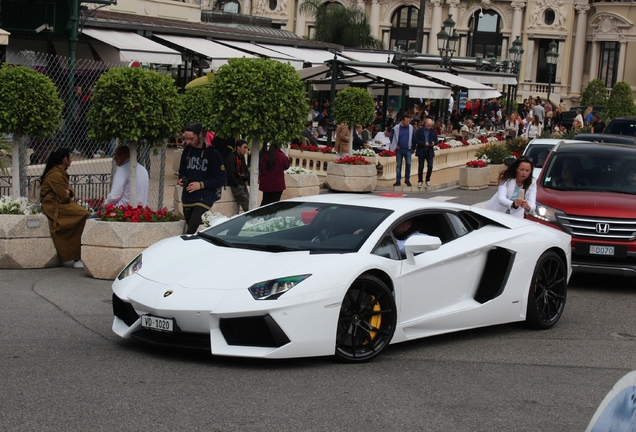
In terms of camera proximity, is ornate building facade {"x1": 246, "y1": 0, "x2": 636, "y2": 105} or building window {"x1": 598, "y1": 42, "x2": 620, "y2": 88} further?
building window {"x1": 598, "y1": 42, "x2": 620, "y2": 88}

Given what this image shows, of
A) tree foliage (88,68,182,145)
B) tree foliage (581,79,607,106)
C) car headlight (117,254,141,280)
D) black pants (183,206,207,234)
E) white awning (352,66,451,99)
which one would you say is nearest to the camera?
car headlight (117,254,141,280)

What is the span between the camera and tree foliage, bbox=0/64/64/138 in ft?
40.8

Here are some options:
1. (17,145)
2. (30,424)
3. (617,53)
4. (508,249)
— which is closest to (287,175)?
(17,145)

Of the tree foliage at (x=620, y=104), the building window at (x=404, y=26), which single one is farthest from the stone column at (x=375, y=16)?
the tree foliage at (x=620, y=104)

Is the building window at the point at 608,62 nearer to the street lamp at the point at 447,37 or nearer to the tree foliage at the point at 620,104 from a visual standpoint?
the tree foliage at the point at 620,104

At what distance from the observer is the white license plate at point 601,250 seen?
11836 millimetres

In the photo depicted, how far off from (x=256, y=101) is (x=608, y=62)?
272 feet

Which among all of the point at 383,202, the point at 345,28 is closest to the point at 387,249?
the point at 383,202

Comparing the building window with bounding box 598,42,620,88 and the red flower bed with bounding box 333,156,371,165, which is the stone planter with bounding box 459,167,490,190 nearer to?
the red flower bed with bounding box 333,156,371,165

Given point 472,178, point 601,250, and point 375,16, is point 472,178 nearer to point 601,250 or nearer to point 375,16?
point 601,250

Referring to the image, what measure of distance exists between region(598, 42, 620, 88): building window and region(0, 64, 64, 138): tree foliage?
273 ft

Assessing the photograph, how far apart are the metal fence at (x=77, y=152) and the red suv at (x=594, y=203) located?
5556mm

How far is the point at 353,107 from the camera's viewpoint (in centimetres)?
Answer: 2450

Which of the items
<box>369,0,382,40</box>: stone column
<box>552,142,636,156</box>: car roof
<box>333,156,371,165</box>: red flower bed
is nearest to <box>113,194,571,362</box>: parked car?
<box>552,142,636,156</box>: car roof
